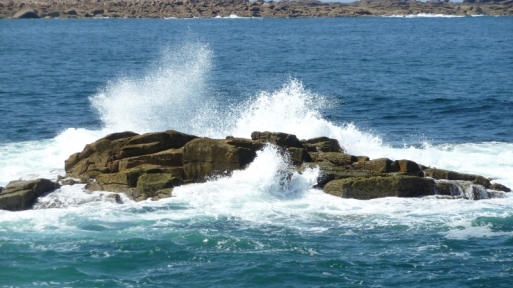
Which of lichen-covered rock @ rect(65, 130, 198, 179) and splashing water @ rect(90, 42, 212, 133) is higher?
splashing water @ rect(90, 42, 212, 133)

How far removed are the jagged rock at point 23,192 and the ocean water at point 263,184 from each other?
1.01 ft

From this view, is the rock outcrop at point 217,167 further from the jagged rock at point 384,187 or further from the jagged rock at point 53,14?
the jagged rock at point 53,14

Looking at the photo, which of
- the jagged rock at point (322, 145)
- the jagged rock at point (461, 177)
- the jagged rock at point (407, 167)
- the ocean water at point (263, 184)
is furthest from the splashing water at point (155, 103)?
the jagged rock at point (461, 177)

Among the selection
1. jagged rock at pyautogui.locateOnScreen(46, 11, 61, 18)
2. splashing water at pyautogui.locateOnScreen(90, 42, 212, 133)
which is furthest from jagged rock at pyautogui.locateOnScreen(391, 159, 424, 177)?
jagged rock at pyautogui.locateOnScreen(46, 11, 61, 18)

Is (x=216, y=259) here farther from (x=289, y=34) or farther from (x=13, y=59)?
(x=289, y=34)

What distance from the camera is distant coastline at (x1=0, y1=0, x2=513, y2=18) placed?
5182 inches

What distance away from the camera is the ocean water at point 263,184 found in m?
17.0

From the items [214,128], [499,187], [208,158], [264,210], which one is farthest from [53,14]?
[499,187]

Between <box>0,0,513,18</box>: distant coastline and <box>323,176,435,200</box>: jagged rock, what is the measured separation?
368 ft

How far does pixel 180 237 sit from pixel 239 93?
929 inches

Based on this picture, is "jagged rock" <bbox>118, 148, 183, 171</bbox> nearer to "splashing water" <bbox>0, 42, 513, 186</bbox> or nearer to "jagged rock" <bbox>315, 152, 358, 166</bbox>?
"splashing water" <bbox>0, 42, 513, 186</bbox>

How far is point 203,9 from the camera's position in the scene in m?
145

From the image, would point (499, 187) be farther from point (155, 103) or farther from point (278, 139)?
point (155, 103)

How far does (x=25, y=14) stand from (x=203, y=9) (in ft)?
109
